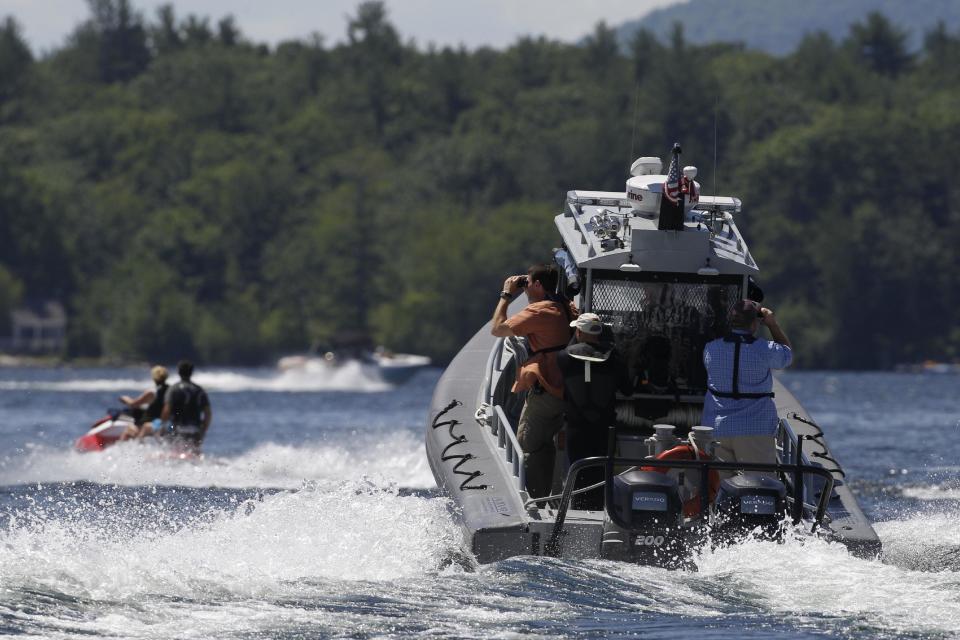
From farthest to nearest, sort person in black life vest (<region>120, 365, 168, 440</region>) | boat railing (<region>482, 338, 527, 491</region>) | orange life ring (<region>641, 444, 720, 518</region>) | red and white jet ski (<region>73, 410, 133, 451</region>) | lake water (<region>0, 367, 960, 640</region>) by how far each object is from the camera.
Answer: red and white jet ski (<region>73, 410, 133, 451</region>) < person in black life vest (<region>120, 365, 168, 440</region>) < boat railing (<region>482, 338, 527, 491</region>) < orange life ring (<region>641, 444, 720, 518</region>) < lake water (<region>0, 367, 960, 640</region>)

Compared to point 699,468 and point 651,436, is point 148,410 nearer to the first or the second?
point 651,436

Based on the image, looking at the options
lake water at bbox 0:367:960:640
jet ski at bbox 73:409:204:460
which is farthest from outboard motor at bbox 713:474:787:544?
jet ski at bbox 73:409:204:460

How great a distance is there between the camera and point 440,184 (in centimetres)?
11475

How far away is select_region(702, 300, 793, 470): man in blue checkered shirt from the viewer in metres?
11.6

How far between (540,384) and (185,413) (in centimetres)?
917

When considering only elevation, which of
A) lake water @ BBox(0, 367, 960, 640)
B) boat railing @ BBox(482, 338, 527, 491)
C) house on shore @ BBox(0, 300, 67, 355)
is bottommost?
house on shore @ BBox(0, 300, 67, 355)

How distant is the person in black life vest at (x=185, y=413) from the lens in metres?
20.5

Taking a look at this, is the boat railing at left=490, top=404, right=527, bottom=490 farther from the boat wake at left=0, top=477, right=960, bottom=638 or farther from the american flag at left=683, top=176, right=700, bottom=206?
the american flag at left=683, top=176, right=700, bottom=206

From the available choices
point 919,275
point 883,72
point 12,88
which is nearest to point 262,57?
point 12,88

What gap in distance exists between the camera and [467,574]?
11.0m

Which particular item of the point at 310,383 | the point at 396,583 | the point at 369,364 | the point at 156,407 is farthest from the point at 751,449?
the point at 369,364

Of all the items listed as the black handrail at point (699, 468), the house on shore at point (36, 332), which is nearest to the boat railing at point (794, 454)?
the black handrail at point (699, 468)

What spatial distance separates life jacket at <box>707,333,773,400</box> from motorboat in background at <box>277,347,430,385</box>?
51.4m

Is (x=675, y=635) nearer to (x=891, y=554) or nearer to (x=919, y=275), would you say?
(x=891, y=554)
